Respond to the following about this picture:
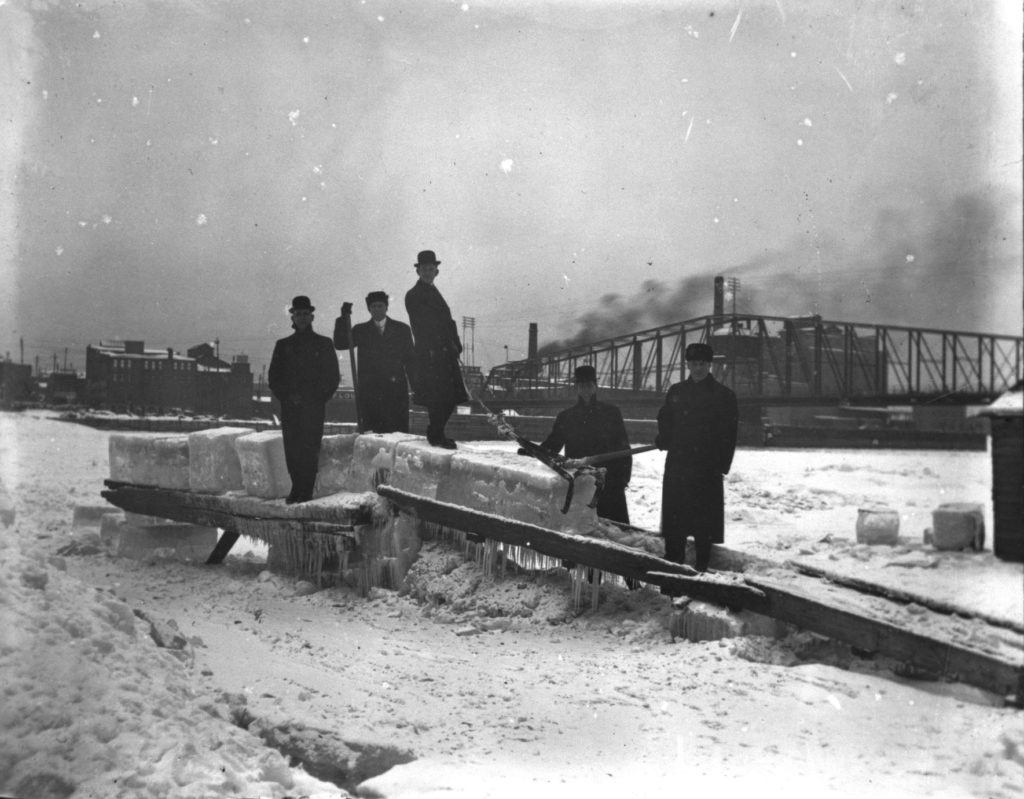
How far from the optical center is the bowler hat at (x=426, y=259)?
2168mm

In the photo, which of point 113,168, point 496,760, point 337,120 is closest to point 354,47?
point 337,120

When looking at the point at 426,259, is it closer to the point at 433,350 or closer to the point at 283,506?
the point at 433,350

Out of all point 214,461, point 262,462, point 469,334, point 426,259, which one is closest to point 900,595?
point 469,334

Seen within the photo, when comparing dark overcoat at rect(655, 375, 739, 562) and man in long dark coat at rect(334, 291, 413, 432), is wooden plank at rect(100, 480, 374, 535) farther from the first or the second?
dark overcoat at rect(655, 375, 739, 562)

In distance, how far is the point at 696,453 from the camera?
7.61 ft

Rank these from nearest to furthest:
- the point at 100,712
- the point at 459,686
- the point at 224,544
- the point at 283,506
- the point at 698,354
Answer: the point at 100,712 → the point at 459,686 → the point at 698,354 → the point at 224,544 → the point at 283,506

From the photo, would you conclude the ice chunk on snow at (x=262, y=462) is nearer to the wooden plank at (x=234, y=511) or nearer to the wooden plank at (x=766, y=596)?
the wooden plank at (x=234, y=511)

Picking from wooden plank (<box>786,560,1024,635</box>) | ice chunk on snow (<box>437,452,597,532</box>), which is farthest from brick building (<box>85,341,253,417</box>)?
wooden plank (<box>786,560,1024,635</box>)

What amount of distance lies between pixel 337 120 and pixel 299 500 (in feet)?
4.19

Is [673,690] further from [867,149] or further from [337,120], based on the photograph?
[337,120]

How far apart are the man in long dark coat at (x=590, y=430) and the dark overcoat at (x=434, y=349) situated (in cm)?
32

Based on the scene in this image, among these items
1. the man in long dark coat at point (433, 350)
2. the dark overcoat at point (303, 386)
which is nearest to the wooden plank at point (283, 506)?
the dark overcoat at point (303, 386)

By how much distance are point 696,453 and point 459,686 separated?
3.23 ft

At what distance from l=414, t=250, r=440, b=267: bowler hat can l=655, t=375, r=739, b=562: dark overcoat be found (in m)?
0.79
